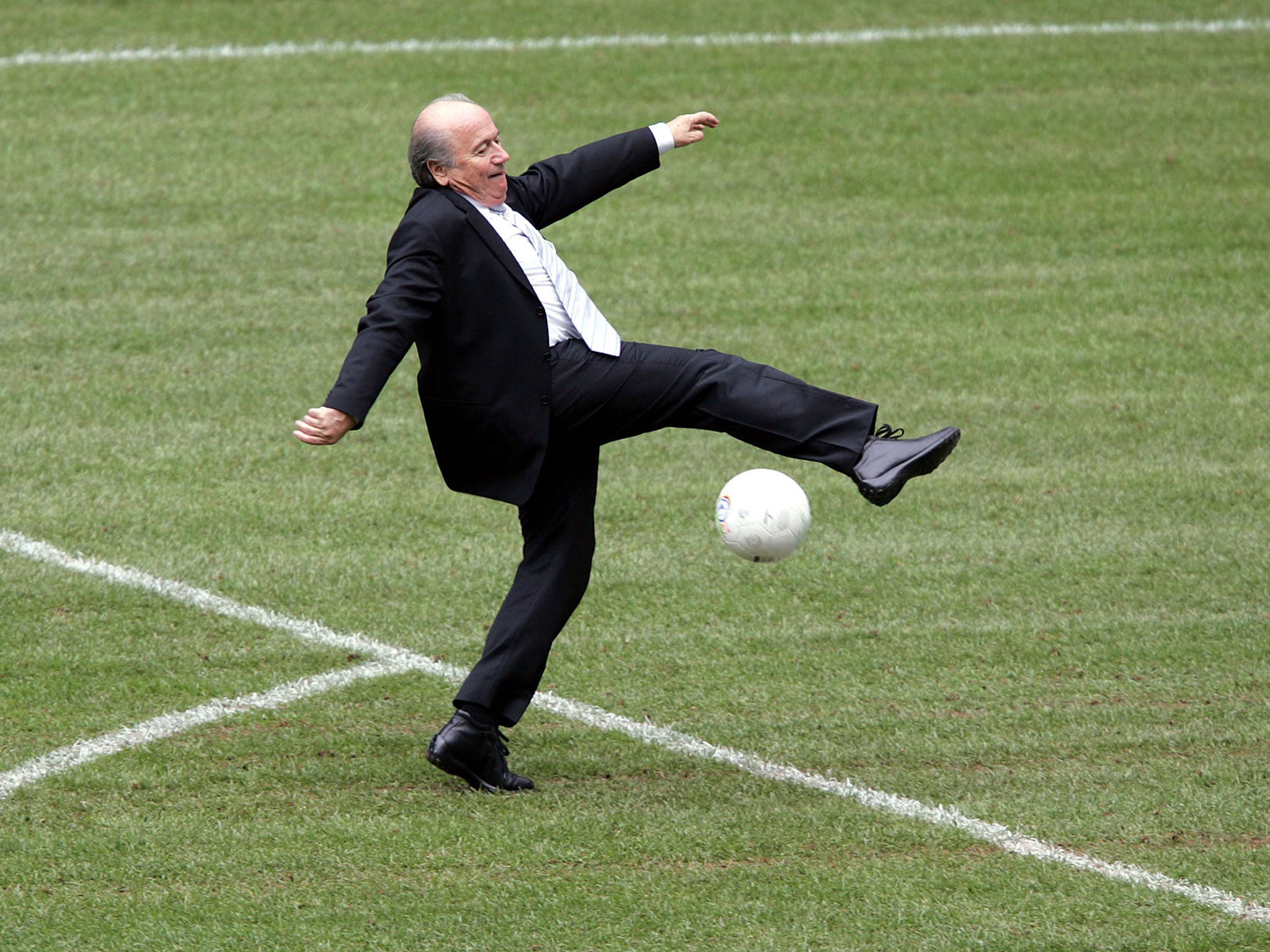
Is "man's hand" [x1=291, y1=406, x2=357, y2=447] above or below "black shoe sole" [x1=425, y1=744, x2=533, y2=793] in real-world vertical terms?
above

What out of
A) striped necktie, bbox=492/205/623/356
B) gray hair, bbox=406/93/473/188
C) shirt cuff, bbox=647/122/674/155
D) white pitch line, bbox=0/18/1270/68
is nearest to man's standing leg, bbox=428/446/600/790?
striped necktie, bbox=492/205/623/356

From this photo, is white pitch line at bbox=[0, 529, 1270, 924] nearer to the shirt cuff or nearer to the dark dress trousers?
the dark dress trousers

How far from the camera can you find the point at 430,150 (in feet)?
18.4

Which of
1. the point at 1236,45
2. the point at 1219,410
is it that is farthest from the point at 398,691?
the point at 1236,45

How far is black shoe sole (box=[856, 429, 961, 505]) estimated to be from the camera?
17.9 feet

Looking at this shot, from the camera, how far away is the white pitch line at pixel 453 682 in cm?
525

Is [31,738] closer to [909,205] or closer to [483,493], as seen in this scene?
[483,493]

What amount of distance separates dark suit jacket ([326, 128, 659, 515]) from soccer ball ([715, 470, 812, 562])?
755 mm

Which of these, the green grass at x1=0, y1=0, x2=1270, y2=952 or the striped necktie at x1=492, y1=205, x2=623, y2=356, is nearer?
the green grass at x1=0, y1=0, x2=1270, y2=952

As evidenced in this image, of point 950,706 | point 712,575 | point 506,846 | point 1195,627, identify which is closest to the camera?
point 506,846

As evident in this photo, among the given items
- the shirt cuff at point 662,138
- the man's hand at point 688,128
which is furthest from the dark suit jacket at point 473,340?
the man's hand at point 688,128

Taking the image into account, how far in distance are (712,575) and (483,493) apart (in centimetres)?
241

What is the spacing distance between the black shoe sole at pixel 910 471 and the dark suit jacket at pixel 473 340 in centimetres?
112

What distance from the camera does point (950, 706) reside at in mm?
6539
